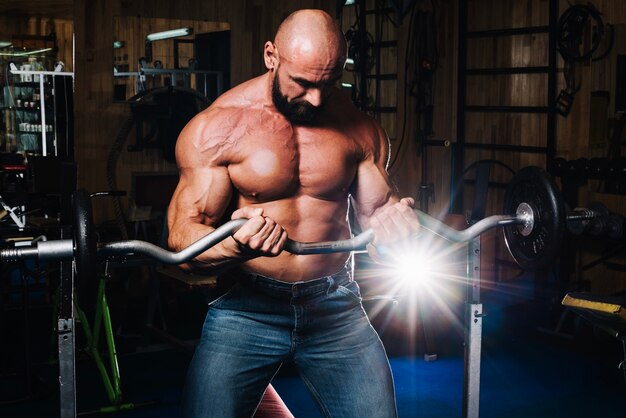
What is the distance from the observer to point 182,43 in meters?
5.91

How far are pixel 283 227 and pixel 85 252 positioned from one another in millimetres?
603

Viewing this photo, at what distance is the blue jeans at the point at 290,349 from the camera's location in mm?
2119

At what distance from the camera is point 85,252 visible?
5.45 ft

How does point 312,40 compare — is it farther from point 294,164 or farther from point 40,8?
point 40,8

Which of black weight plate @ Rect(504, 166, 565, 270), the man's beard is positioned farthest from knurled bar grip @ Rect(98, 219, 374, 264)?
black weight plate @ Rect(504, 166, 565, 270)

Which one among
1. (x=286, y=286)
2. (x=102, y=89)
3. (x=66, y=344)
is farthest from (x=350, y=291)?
(x=102, y=89)

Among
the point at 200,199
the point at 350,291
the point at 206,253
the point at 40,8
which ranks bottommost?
the point at 350,291

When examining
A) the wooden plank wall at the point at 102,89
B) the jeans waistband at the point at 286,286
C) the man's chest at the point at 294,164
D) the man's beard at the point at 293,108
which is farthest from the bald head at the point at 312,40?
the wooden plank wall at the point at 102,89

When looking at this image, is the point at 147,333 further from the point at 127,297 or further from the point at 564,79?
the point at 564,79

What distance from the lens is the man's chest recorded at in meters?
2.21

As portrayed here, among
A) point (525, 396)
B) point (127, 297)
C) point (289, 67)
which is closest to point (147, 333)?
point (127, 297)

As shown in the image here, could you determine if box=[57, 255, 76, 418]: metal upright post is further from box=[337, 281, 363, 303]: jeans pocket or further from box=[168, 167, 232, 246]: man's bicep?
box=[337, 281, 363, 303]: jeans pocket

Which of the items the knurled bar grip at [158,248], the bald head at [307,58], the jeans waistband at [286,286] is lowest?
the jeans waistband at [286,286]

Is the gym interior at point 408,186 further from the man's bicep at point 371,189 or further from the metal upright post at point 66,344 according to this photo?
the metal upright post at point 66,344
